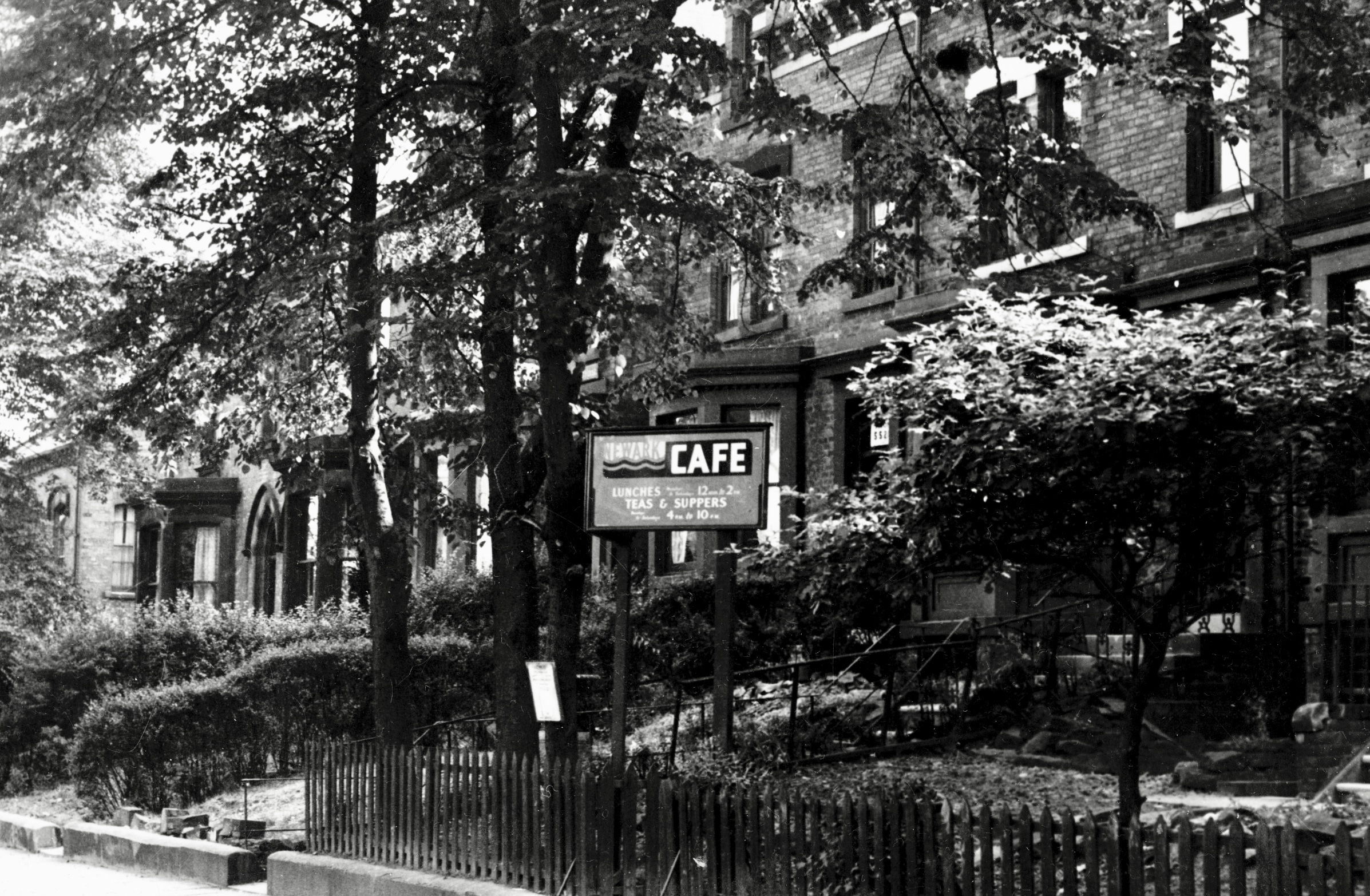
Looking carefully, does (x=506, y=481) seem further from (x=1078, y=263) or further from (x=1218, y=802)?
(x=1078, y=263)

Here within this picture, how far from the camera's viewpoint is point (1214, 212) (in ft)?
57.5

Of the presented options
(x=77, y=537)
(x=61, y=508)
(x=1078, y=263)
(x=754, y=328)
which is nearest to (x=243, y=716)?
(x=754, y=328)

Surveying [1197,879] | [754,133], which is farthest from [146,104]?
[1197,879]

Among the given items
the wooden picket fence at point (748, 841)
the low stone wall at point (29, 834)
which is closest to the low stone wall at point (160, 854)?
the low stone wall at point (29, 834)

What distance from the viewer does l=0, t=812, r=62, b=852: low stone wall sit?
19.2 meters

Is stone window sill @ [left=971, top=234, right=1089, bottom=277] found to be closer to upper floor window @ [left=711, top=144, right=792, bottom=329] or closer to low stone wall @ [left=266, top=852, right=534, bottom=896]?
upper floor window @ [left=711, top=144, right=792, bottom=329]

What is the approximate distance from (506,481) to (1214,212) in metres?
8.20

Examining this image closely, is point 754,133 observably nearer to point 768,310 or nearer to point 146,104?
point 146,104

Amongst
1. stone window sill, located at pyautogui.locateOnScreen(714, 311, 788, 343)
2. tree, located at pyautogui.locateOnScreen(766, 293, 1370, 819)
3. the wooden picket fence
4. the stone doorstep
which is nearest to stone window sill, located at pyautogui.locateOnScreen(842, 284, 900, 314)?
stone window sill, located at pyautogui.locateOnScreen(714, 311, 788, 343)

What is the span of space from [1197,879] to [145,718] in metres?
14.4

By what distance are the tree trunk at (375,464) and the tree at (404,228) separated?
0.11 ft

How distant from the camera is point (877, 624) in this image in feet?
66.8

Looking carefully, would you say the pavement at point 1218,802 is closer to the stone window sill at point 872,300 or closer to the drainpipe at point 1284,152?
the drainpipe at point 1284,152

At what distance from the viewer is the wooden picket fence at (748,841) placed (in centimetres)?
774
